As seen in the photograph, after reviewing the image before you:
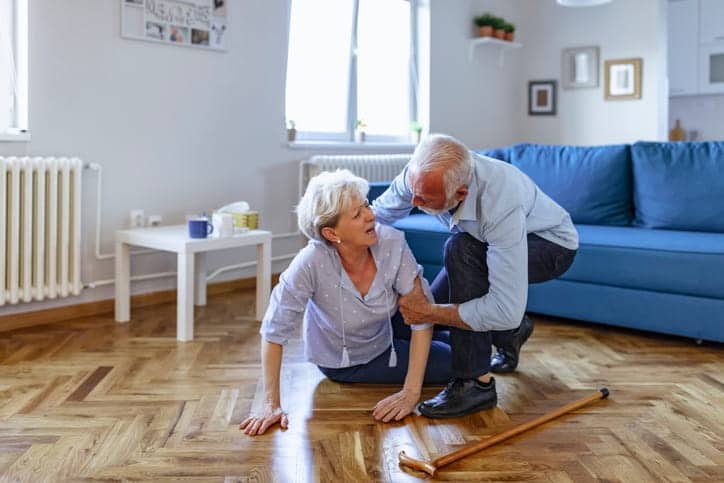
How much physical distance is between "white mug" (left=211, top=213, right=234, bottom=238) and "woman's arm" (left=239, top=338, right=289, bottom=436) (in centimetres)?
129

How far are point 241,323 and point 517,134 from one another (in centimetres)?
381

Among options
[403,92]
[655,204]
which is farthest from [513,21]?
[655,204]

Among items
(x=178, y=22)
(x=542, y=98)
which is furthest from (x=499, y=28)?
(x=178, y=22)

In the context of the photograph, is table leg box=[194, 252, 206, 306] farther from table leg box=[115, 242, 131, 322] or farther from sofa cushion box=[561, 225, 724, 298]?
sofa cushion box=[561, 225, 724, 298]

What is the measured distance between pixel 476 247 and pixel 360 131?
2960 millimetres

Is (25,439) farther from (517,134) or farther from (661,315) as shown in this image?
(517,134)

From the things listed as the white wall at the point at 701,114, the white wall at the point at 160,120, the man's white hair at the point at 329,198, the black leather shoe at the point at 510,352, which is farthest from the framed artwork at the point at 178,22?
the white wall at the point at 701,114

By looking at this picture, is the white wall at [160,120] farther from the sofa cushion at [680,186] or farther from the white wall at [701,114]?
the white wall at [701,114]

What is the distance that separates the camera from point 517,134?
6605mm

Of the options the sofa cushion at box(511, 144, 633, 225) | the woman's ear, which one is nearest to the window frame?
the woman's ear

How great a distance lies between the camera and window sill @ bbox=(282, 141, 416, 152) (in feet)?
15.2

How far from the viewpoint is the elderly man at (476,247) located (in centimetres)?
205

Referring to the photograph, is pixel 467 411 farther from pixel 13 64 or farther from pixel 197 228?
pixel 13 64

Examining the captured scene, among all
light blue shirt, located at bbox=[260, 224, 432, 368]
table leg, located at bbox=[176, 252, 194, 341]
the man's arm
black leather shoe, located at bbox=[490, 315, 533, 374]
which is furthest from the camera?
table leg, located at bbox=[176, 252, 194, 341]
